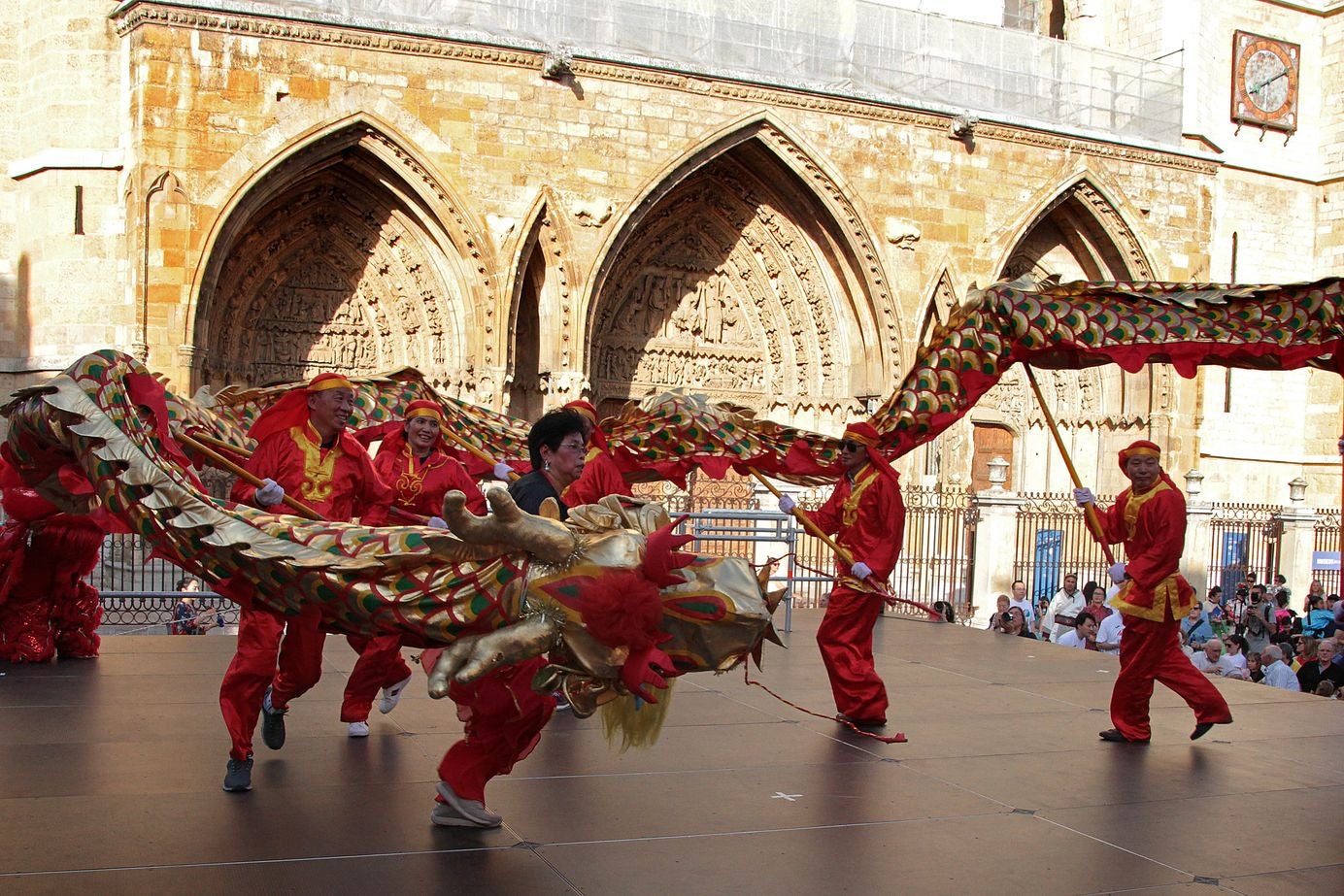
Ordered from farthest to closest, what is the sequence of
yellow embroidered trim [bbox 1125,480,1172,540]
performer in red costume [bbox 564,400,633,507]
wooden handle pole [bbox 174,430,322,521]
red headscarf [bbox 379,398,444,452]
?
performer in red costume [bbox 564,400,633,507] → red headscarf [bbox 379,398,444,452] → yellow embroidered trim [bbox 1125,480,1172,540] → wooden handle pole [bbox 174,430,322,521]

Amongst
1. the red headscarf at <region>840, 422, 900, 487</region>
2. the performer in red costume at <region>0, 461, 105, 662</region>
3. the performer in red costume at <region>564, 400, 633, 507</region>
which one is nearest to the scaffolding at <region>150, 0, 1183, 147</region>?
the performer in red costume at <region>0, 461, 105, 662</region>

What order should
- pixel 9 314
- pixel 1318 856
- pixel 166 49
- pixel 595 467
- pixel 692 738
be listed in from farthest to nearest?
pixel 9 314, pixel 166 49, pixel 595 467, pixel 692 738, pixel 1318 856

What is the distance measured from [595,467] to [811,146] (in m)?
12.5

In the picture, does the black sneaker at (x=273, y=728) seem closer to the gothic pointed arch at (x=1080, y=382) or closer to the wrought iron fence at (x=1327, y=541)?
the wrought iron fence at (x=1327, y=541)

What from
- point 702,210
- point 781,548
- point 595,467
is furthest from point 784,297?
point 595,467

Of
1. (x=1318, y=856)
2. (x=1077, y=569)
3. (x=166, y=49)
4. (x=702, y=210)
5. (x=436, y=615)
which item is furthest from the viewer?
(x=702, y=210)

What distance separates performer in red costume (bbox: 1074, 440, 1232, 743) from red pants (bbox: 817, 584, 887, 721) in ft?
3.85

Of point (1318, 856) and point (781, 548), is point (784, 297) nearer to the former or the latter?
point (781, 548)

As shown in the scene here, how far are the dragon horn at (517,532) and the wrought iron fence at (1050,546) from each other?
12.7 metres

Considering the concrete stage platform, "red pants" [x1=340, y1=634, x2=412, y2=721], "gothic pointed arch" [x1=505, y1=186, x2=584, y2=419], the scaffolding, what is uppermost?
the scaffolding

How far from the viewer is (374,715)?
6871 mm

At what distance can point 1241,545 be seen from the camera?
18344mm

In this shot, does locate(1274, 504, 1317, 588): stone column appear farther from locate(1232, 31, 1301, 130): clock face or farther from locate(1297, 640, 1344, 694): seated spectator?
locate(1297, 640, 1344, 694): seated spectator

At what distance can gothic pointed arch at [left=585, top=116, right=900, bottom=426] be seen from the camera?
19391mm
